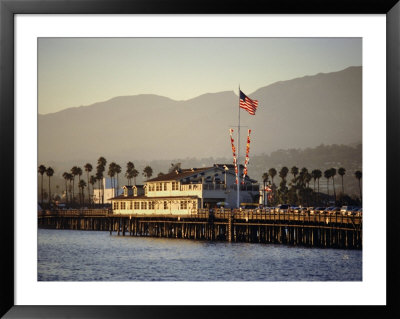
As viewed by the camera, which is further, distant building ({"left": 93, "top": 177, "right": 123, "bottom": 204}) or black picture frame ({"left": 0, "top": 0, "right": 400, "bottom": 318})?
distant building ({"left": 93, "top": 177, "right": 123, "bottom": 204})

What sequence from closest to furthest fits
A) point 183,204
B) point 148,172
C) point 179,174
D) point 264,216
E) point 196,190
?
point 264,216
point 196,190
point 183,204
point 179,174
point 148,172

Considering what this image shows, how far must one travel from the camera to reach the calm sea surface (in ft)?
97.9

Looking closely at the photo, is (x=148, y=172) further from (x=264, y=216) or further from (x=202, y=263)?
(x=202, y=263)

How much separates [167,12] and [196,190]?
142ft

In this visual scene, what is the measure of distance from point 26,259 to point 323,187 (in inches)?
2577

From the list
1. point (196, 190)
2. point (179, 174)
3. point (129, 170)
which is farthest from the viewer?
point (129, 170)

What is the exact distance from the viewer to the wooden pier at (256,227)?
41.1m

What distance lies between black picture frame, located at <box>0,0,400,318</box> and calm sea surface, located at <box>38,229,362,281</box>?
28.8 feet

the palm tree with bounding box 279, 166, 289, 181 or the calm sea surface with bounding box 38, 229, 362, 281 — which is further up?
the palm tree with bounding box 279, 166, 289, 181

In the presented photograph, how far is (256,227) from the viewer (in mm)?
50719

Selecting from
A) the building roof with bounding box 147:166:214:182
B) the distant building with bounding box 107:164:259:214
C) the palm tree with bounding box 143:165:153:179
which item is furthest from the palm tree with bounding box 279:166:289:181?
the distant building with bounding box 107:164:259:214

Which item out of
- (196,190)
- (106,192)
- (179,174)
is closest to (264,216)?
(196,190)

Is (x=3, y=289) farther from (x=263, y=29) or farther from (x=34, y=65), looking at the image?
(x=263, y=29)

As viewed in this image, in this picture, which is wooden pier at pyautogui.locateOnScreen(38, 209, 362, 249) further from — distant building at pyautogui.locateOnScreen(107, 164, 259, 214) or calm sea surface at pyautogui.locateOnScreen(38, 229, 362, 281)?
calm sea surface at pyautogui.locateOnScreen(38, 229, 362, 281)
